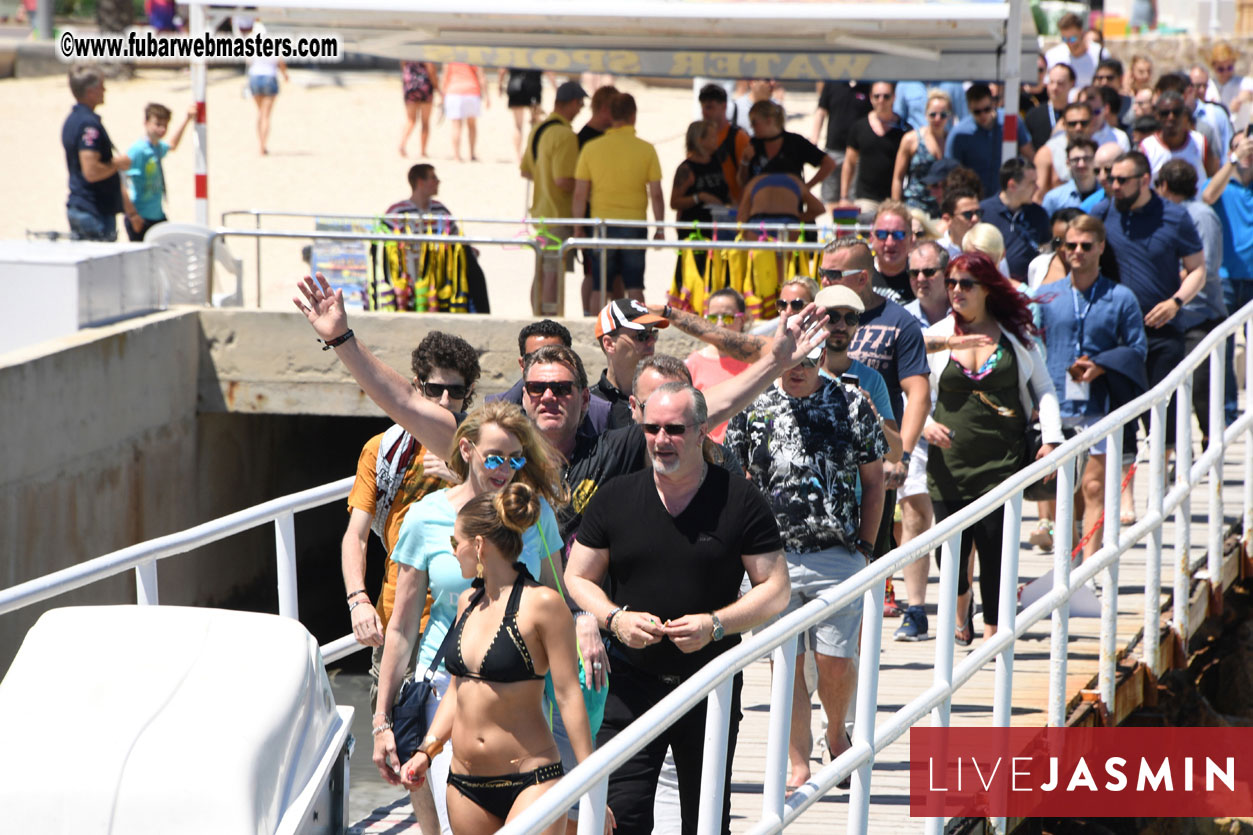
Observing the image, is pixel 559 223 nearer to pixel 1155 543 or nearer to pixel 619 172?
pixel 619 172

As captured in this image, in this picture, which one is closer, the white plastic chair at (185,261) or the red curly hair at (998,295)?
the red curly hair at (998,295)

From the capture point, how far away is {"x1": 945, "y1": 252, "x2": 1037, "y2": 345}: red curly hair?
7.06 meters

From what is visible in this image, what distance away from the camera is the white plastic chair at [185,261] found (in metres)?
12.1

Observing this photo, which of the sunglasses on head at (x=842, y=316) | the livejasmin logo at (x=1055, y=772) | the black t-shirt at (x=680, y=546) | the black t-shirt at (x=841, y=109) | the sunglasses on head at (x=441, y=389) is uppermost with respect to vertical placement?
the black t-shirt at (x=841, y=109)

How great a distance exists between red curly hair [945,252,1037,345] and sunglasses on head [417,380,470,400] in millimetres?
2613

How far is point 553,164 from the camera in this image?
12.8 meters

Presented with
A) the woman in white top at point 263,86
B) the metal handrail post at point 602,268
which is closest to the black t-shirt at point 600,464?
the metal handrail post at point 602,268

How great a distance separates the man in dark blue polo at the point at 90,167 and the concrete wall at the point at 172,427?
4.20 ft

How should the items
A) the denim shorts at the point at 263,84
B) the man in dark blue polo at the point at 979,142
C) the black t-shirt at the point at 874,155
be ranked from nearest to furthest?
the man in dark blue polo at the point at 979,142
the black t-shirt at the point at 874,155
the denim shorts at the point at 263,84

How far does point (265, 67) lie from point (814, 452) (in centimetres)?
1844

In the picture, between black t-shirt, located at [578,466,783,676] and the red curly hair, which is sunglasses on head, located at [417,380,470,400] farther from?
the red curly hair

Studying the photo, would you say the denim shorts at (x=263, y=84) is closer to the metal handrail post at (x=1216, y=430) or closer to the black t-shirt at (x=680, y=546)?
the metal handrail post at (x=1216, y=430)

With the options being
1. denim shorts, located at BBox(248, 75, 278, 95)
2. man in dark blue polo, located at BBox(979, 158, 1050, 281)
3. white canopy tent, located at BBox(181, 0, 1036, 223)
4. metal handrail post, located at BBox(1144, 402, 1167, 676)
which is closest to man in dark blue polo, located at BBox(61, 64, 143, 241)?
white canopy tent, located at BBox(181, 0, 1036, 223)

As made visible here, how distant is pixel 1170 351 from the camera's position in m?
9.09
